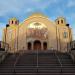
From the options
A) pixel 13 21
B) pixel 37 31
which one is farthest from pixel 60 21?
pixel 13 21

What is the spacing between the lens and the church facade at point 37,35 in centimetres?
4503

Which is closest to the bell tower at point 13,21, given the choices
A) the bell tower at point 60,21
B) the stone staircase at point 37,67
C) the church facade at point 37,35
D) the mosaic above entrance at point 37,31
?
the church facade at point 37,35

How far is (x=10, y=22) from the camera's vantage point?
49.0 m

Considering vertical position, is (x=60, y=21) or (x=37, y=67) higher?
(x=60, y=21)

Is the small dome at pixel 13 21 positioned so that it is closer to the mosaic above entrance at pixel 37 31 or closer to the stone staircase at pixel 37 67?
the mosaic above entrance at pixel 37 31

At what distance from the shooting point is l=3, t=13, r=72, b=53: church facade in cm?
4503

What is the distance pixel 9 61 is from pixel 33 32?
95.3 ft

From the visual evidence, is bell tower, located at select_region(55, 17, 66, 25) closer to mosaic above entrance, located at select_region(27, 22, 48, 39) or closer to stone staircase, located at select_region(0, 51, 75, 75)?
mosaic above entrance, located at select_region(27, 22, 48, 39)

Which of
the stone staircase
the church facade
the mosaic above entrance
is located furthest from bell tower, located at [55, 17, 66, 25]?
the stone staircase

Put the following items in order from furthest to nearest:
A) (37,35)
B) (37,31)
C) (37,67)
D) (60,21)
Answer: (60,21) → (37,31) → (37,35) → (37,67)

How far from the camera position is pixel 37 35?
45531 millimetres

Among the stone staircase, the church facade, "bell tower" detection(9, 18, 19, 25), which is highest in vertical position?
"bell tower" detection(9, 18, 19, 25)

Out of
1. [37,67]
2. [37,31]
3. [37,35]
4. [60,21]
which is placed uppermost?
[60,21]

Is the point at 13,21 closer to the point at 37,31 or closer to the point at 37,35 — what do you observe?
the point at 37,31
